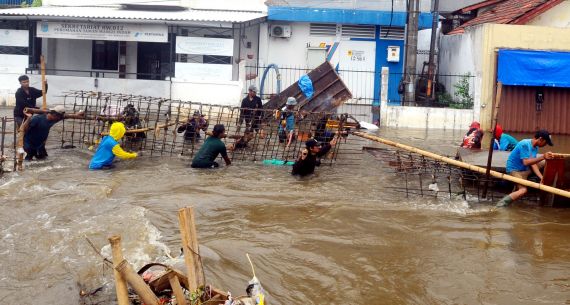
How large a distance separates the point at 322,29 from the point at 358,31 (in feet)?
4.19

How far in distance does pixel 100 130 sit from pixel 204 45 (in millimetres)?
6964

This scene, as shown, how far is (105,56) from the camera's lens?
24.2 meters

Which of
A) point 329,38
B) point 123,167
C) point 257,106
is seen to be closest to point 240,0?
point 329,38

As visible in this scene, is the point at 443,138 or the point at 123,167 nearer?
the point at 123,167

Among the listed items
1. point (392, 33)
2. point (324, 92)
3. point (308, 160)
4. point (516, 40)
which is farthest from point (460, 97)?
point (308, 160)

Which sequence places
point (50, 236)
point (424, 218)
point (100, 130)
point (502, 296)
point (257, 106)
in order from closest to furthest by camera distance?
point (502, 296)
point (50, 236)
point (424, 218)
point (100, 130)
point (257, 106)

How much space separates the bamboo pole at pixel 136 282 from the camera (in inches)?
200

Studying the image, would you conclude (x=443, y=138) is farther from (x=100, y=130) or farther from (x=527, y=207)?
(x=100, y=130)

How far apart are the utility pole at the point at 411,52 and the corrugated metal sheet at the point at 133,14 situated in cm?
491

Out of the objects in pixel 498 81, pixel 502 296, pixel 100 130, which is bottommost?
pixel 502 296

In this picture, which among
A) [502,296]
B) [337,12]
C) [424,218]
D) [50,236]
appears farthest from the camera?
[337,12]

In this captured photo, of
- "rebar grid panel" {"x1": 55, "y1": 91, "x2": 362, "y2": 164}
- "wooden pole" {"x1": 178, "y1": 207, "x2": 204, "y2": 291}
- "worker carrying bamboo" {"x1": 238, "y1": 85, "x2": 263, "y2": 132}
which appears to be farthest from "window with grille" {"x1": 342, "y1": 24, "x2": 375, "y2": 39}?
"wooden pole" {"x1": 178, "y1": 207, "x2": 204, "y2": 291}

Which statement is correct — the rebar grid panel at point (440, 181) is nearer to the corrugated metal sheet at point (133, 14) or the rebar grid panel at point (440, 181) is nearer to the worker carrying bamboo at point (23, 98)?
the worker carrying bamboo at point (23, 98)

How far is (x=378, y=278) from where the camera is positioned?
7.36m
